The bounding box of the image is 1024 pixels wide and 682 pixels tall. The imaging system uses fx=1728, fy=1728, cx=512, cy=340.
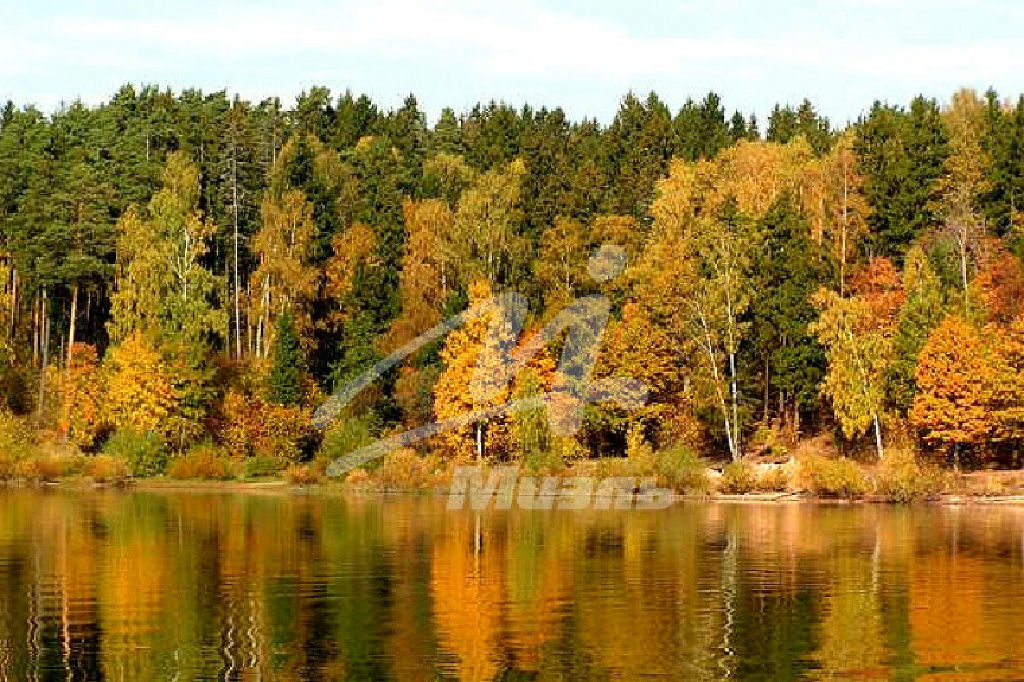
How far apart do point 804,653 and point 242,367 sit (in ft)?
283

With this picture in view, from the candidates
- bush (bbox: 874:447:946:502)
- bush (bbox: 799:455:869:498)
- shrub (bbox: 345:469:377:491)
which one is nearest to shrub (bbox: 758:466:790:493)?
bush (bbox: 799:455:869:498)

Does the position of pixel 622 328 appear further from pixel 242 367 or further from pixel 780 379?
pixel 242 367

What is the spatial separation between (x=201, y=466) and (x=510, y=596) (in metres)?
59.7

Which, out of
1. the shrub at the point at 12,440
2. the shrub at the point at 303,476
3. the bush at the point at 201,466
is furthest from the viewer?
the shrub at the point at 12,440

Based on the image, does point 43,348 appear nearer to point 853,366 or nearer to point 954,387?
point 853,366

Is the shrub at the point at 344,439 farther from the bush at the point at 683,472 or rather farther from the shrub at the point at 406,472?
the bush at the point at 683,472

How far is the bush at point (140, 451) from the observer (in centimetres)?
10569

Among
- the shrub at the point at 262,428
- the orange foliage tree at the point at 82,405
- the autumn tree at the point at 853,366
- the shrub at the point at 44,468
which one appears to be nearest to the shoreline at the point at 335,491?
the shrub at the point at 44,468

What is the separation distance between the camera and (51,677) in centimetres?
3516

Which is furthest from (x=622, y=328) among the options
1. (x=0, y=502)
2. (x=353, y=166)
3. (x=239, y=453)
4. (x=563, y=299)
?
(x=353, y=166)

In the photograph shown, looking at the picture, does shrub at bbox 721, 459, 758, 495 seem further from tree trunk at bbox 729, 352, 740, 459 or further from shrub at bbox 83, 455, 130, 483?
shrub at bbox 83, 455, 130, 483

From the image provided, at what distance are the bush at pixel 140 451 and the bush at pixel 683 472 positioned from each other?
3242 centimetres

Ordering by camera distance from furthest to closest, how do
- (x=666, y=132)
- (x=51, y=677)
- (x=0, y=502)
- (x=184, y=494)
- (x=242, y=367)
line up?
(x=666, y=132), (x=242, y=367), (x=184, y=494), (x=0, y=502), (x=51, y=677)

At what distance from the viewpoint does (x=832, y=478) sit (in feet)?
292
